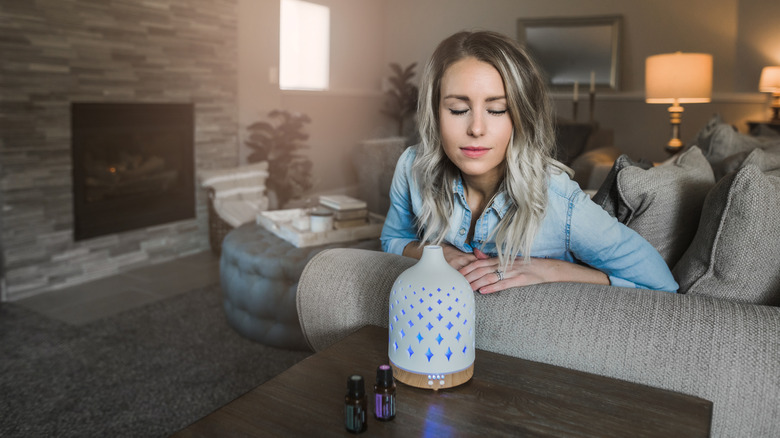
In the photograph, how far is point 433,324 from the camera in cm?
83

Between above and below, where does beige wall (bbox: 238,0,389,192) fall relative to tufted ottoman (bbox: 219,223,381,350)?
above

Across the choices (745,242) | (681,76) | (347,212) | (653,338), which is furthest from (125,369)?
(681,76)

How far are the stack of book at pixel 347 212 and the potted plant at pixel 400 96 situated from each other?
3.67 m

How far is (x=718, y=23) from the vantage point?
5.25m

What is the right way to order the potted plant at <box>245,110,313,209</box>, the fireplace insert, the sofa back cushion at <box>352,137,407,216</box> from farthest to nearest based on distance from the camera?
the potted plant at <box>245,110,313,209</box> < the sofa back cushion at <box>352,137,407,216</box> < the fireplace insert

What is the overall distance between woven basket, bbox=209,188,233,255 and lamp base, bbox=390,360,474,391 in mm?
2841

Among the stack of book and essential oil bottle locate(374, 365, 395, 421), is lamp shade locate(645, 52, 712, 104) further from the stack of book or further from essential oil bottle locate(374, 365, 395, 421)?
essential oil bottle locate(374, 365, 395, 421)

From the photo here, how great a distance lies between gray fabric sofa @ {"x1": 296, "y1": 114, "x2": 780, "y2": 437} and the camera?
891mm

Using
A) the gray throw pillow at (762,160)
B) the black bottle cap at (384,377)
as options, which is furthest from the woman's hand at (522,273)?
the gray throw pillow at (762,160)

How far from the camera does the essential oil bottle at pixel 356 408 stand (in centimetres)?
74

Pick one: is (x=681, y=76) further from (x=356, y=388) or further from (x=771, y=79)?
(x=356, y=388)

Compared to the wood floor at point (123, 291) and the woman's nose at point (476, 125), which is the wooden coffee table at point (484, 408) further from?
the wood floor at point (123, 291)

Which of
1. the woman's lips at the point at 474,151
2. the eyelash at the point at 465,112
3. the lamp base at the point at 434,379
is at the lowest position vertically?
the lamp base at the point at 434,379

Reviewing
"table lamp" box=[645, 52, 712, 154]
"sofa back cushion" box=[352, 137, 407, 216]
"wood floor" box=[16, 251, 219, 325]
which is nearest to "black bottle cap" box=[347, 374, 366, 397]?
"wood floor" box=[16, 251, 219, 325]
